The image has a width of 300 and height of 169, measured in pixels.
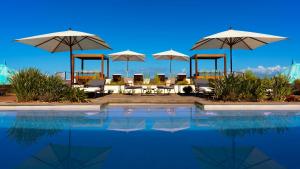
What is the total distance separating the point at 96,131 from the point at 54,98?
488cm

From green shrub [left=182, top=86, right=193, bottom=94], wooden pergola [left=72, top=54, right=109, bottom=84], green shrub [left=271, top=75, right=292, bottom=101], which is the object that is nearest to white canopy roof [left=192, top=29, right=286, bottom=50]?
green shrub [left=271, top=75, right=292, bottom=101]

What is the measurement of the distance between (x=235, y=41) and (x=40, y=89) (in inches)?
347

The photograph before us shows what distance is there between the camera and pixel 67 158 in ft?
15.1

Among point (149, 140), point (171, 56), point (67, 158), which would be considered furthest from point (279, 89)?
point (171, 56)

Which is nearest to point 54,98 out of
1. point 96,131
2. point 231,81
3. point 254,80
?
point 96,131

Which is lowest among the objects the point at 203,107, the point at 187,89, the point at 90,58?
the point at 203,107

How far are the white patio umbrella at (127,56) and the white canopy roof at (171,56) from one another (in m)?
1.23

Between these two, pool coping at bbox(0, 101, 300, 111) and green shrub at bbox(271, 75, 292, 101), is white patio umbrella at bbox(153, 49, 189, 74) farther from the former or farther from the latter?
pool coping at bbox(0, 101, 300, 111)

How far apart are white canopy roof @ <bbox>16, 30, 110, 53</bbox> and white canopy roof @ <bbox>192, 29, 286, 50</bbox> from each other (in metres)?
4.88

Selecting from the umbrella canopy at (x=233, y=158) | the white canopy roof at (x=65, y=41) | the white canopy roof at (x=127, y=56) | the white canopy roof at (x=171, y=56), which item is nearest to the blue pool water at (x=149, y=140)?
the umbrella canopy at (x=233, y=158)

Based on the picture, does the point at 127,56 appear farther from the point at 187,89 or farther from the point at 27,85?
the point at 27,85

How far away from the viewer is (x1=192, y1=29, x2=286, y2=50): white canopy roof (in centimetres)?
1279

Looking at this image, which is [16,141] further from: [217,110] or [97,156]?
[217,110]

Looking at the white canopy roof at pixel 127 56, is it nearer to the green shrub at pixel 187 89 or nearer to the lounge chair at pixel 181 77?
the lounge chair at pixel 181 77
